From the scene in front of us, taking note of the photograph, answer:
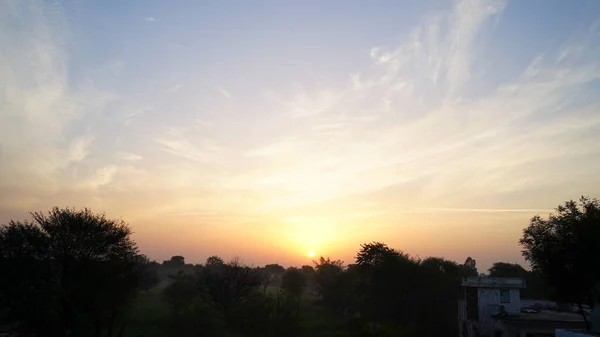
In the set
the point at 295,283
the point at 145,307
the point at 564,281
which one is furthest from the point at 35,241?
the point at 295,283

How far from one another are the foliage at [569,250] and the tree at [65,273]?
111 ft

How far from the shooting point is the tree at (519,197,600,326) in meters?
29.5

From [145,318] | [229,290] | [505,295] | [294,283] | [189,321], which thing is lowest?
[145,318]

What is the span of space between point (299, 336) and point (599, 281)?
108 feet

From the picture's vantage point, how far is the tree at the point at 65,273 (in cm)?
3353

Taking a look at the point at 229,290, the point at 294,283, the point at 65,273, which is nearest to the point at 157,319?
the point at 229,290

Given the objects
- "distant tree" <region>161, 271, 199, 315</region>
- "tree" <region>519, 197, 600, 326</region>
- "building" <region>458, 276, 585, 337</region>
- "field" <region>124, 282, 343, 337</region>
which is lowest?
"field" <region>124, 282, 343, 337</region>

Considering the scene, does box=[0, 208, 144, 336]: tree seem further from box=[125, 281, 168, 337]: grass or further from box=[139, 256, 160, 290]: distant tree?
box=[139, 256, 160, 290]: distant tree

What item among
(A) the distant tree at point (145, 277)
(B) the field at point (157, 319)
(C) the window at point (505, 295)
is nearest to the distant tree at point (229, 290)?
(B) the field at point (157, 319)

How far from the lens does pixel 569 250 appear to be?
1203 inches

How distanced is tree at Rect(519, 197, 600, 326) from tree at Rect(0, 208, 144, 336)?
33.7 m

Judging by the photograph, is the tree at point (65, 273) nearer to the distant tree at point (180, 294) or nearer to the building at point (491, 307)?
the distant tree at point (180, 294)

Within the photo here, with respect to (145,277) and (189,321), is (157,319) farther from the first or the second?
(145,277)

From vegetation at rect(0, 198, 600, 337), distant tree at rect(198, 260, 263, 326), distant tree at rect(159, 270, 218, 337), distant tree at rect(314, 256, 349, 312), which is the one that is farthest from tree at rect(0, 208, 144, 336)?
distant tree at rect(314, 256, 349, 312)
